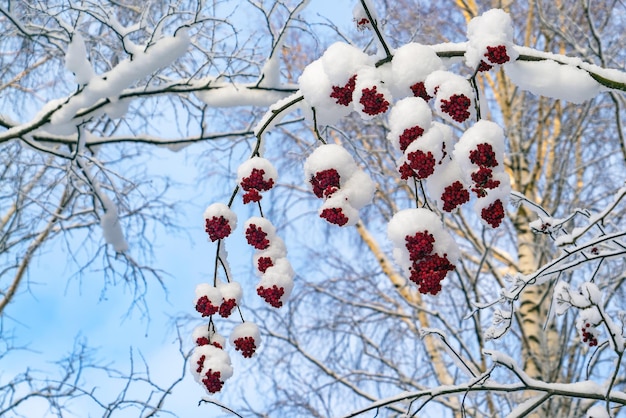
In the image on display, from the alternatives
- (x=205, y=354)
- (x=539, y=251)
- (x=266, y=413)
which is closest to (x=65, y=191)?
(x=266, y=413)

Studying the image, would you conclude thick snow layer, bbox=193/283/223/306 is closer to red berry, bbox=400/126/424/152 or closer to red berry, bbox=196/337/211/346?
red berry, bbox=196/337/211/346

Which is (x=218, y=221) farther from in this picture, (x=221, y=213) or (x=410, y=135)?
(x=410, y=135)

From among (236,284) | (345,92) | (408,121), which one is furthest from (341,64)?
(236,284)

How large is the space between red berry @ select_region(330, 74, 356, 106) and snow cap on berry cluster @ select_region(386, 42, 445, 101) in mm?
98

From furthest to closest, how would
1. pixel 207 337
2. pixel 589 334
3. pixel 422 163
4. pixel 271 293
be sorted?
pixel 589 334, pixel 207 337, pixel 271 293, pixel 422 163

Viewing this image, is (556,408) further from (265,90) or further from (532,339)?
(265,90)

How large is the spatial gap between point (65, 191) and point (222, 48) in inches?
150

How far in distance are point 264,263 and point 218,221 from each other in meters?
0.18

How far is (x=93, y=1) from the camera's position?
4.45 m

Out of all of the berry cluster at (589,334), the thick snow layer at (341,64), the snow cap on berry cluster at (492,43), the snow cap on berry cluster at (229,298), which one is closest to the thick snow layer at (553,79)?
the snow cap on berry cluster at (492,43)

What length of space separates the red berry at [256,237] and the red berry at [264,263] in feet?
0.13

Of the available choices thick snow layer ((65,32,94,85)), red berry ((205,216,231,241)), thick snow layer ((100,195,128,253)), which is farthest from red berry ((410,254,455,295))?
thick snow layer ((100,195,128,253))

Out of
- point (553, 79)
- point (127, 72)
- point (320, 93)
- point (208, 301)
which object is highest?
point (127, 72)

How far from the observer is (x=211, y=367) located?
2.01 metres
